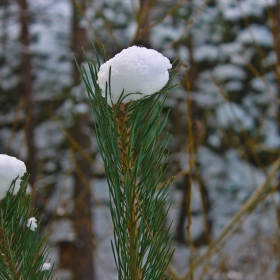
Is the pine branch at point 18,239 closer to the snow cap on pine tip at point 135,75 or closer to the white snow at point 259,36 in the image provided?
the snow cap on pine tip at point 135,75

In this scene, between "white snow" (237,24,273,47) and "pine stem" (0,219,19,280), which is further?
"white snow" (237,24,273,47)

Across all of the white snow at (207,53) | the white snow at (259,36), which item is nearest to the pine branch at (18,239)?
the white snow at (207,53)

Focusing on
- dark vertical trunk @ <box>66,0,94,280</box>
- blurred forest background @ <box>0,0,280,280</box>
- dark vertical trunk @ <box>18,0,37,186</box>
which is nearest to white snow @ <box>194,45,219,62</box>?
blurred forest background @ <box>0,0,280,280</box>

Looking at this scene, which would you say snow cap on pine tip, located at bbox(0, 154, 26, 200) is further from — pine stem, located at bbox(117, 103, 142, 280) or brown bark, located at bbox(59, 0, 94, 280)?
brown bark, located at bbox(59, 0, 94, 280)

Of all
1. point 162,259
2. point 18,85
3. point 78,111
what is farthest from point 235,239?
point 162,259

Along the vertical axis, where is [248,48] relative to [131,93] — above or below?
above

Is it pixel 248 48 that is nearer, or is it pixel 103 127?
pixel 103 127

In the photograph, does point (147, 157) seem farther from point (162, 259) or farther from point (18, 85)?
point (18, 85)

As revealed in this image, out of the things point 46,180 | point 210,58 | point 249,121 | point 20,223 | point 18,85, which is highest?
point 210,58
